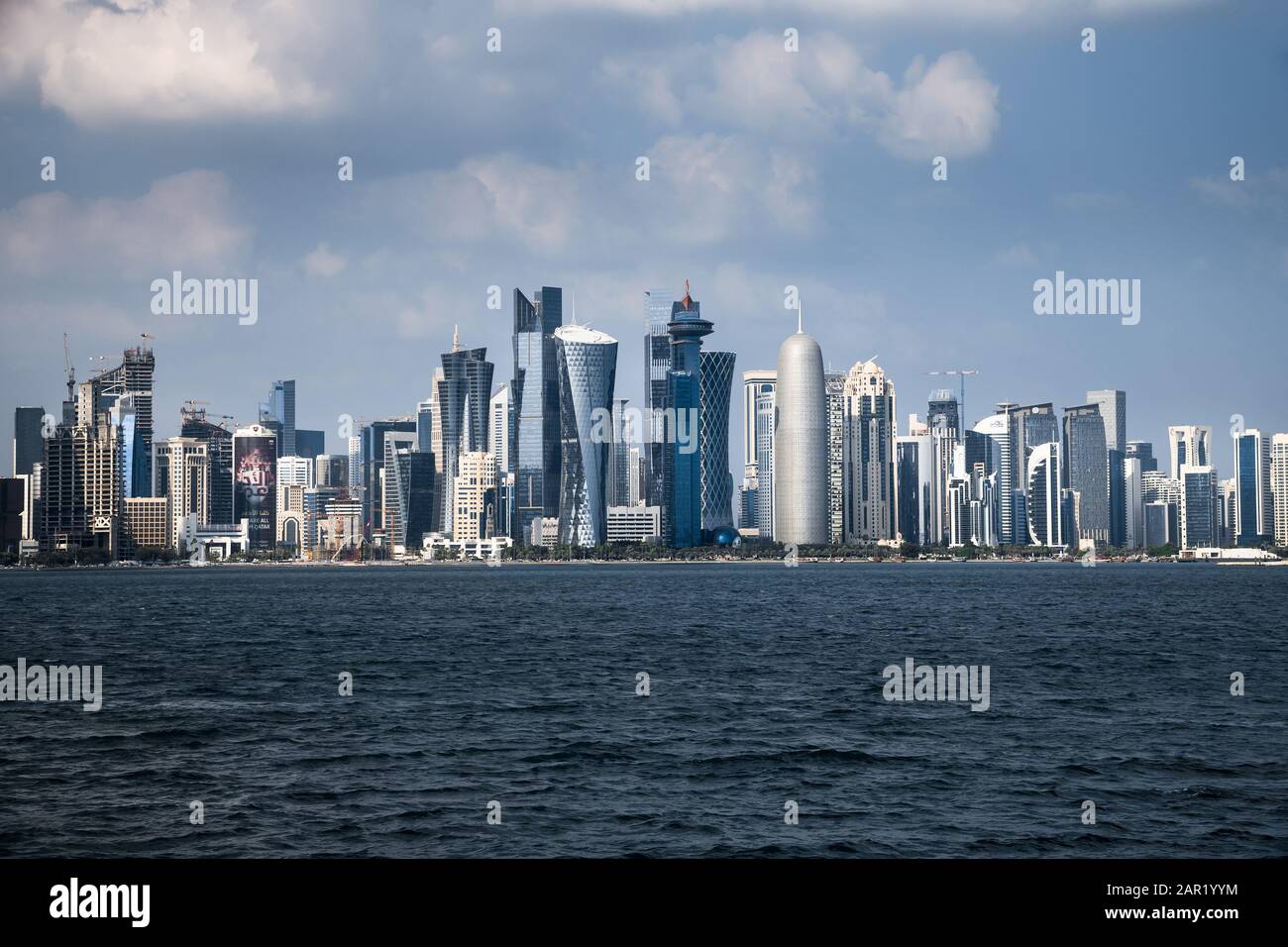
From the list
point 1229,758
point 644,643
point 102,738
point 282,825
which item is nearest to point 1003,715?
point 1229,758

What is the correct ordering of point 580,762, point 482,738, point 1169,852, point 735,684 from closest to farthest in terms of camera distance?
point 1169,852, point 580,762, point 482,738, point 735,684

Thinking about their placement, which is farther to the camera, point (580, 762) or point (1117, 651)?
point (1117, 651)
